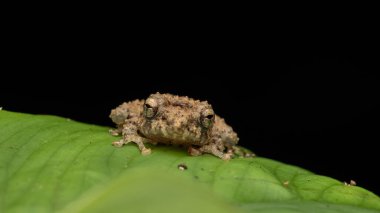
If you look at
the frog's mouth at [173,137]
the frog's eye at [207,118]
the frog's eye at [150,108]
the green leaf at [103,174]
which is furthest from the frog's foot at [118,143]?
the frog's eye at [207,118]

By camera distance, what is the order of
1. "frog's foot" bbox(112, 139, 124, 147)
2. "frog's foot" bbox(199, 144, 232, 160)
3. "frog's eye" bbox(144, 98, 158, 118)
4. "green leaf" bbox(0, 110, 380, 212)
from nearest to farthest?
"green leaf" bbox(0, 110, 380, 212) → "frog's foot" bbox(112, 139, 124, 147) → "frog's foot" bbox(199, 144, 232, 160) → "frog's eye" bbox(144, 98, 158, 118)

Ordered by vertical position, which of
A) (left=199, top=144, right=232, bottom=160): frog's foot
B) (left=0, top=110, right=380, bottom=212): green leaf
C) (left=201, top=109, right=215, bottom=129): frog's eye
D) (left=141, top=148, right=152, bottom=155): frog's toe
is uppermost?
(left=201, top=109, right=215, bottom=129): frog's eye

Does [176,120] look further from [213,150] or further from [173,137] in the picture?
[213,150]

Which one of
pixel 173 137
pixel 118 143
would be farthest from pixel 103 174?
pixel 173 137

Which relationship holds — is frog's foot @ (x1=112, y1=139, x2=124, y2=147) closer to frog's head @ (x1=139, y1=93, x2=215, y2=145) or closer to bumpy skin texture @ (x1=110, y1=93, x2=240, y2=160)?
bumpy skin texture @ (x1=110, y1=93, x2=240, y2=160)

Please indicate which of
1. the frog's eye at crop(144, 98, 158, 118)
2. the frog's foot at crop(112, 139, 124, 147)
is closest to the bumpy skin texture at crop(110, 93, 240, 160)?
the frog's eye at crop(144, 98, 158, 118)

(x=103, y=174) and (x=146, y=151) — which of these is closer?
(x=103, y=174)

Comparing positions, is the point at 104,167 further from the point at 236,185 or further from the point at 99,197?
the point at 99,197

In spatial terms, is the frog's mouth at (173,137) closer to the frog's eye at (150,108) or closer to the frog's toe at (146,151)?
the frog's eye at (150,108)

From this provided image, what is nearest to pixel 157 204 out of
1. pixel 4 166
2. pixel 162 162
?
pixel 4 166
